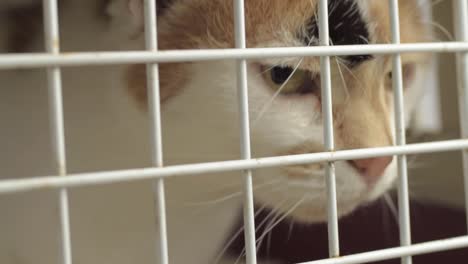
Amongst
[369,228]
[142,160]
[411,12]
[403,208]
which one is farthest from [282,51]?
[369,228]

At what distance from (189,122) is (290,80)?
0.14 meters

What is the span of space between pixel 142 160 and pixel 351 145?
297 mm

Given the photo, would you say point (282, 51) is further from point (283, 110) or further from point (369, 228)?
point (369, 228)

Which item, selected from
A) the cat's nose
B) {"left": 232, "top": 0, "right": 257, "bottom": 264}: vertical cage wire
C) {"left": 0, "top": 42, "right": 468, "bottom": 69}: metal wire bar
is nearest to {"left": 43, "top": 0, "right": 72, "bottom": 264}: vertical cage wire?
{"left": 0, "top": 42, "right": 468, "bottom": 69}: metal wire bar

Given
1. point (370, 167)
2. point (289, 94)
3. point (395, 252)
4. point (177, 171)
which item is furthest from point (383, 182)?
point (177, 171)

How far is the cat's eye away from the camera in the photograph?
2.29ft

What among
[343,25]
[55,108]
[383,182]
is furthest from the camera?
[383,182]

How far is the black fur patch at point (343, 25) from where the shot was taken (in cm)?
66

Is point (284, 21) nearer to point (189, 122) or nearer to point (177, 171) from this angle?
point (189, 122)

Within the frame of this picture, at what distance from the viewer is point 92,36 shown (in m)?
0.84

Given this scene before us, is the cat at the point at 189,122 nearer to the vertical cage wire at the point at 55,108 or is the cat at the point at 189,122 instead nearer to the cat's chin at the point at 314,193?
the cat's chin at the point at 314,193

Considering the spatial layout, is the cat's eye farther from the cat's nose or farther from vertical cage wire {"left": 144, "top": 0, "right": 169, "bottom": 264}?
vertical cage wire {"left": 144, "top": 0, "right": 169, "bottom": 264}

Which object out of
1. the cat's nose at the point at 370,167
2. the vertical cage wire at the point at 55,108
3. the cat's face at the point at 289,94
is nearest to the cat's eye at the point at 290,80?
the cat's face at the point at 289,94

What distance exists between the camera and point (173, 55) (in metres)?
0.42
